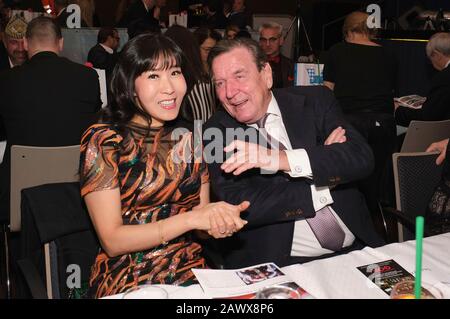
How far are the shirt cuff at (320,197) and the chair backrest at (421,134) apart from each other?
57.1 inches

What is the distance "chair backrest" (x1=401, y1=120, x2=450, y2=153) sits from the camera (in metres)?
3.27

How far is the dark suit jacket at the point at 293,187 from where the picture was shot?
200cm

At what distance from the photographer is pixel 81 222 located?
1912 millimetres

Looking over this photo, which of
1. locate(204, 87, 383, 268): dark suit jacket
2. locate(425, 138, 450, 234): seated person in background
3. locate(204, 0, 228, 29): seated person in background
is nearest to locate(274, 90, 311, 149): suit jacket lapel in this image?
locate(204, 87, 383, 268): dark suit jacket

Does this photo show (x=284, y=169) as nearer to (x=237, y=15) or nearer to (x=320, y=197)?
(x=320, y=197)

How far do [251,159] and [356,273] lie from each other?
54cm

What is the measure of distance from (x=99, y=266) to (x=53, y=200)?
11.4 inches

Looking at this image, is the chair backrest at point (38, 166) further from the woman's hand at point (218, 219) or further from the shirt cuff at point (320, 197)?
the shirt cuff at point (320, 197)

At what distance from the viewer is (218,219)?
67.5 inches

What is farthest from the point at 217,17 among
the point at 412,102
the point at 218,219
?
the point at 218,219

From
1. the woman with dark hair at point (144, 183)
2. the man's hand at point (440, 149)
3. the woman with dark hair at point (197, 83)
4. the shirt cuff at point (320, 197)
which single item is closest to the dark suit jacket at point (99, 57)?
the woman with dark hair at point (197, 83)
